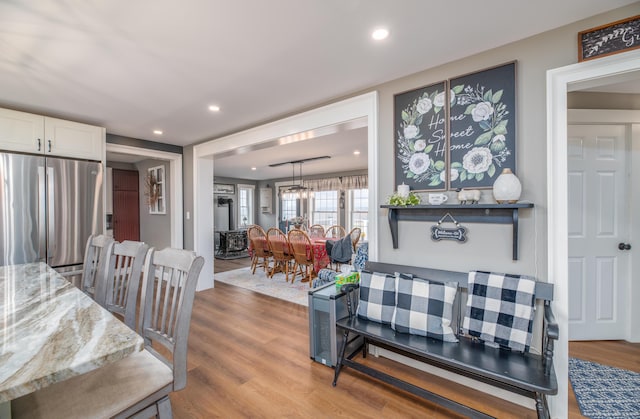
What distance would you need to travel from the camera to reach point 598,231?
104 inches

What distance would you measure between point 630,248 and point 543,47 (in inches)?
86.3

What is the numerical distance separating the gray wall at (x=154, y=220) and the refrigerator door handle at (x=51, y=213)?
1945 millimetres

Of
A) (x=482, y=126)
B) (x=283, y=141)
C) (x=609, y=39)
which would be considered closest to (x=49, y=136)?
(x=283, y=141)

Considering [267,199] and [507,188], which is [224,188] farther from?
[507,188]

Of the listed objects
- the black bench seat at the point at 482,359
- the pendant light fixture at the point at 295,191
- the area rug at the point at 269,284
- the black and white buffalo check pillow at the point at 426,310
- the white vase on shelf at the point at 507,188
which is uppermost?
the pendant light fixture at the point at 295,191

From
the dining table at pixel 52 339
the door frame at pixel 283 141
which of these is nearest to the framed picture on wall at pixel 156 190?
the door frame at pixel 283 141

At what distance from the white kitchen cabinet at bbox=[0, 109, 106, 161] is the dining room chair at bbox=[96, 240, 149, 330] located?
217 cm

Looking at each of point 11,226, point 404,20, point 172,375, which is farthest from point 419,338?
point 11,226

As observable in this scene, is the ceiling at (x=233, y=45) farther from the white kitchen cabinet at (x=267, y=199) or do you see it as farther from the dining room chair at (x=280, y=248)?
the white kitchen cabinet at (x=267, y=199)

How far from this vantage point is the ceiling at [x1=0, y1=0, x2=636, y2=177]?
152 centimetres

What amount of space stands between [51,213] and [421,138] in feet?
12.6

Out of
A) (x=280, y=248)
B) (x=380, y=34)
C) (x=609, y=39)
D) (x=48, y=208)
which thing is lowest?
(x=280, y=248)

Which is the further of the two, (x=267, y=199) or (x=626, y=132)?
(x=267, y=199)

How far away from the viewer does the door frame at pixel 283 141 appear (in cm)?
244
